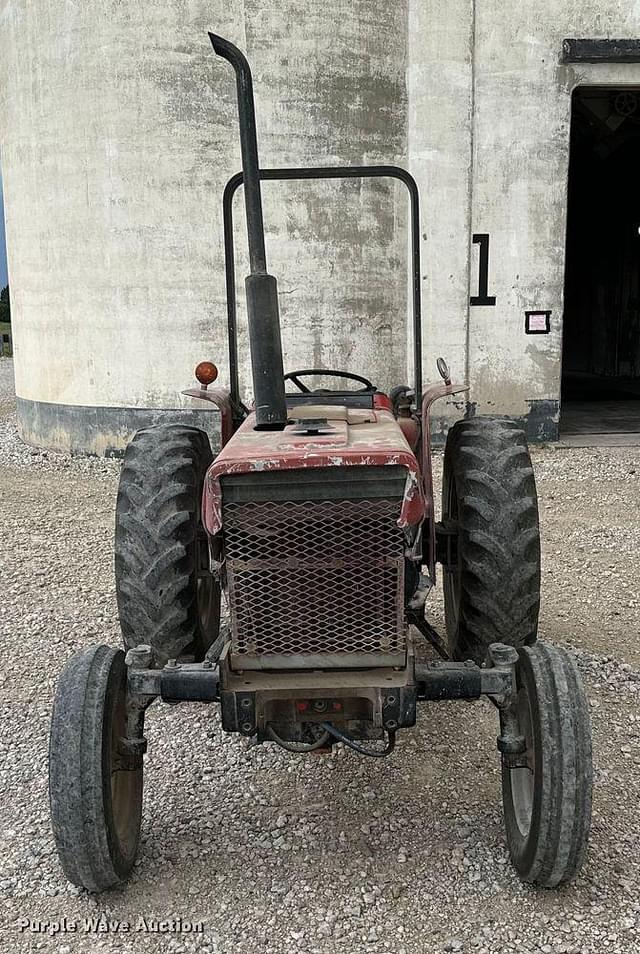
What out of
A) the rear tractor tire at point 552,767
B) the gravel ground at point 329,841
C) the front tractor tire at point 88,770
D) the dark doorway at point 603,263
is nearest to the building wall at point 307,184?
the dark doorway at point 603,263

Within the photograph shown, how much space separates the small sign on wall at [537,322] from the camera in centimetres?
896

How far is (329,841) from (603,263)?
18.6 meters

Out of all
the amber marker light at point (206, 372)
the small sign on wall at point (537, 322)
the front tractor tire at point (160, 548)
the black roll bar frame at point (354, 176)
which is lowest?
the front tractor tire at point (160, 548)

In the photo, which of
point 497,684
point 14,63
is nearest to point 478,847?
point 497,684

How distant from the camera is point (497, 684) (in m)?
2.46

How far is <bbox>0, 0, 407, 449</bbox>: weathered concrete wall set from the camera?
824 centimetres

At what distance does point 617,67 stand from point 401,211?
2593 mm

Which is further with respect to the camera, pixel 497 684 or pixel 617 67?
pixel 617 67

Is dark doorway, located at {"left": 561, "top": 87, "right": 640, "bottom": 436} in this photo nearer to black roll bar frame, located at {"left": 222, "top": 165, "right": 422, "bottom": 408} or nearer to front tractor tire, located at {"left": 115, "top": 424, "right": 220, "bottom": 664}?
black roll bar frame, located at {"left": 222, "top": 165, "right": 422, "bottom": 408}

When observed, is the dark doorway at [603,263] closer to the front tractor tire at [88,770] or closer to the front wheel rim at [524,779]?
the front wheel rim at [524,779]

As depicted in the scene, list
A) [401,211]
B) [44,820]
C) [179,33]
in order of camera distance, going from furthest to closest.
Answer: [401,211] → [179,33] → [44,820]

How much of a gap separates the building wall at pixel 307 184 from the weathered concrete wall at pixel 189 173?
2cm

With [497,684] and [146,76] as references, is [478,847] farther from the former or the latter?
[146,76]

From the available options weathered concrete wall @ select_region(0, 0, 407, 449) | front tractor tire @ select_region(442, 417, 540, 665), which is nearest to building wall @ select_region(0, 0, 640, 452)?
weathered concrete wall @ select_region(0, 0, 407, 449)
